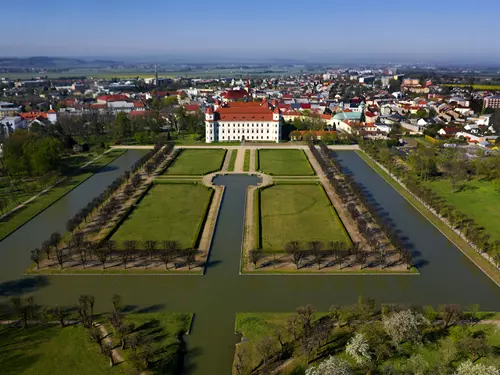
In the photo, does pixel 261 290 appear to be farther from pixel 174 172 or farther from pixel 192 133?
pixel 192 133

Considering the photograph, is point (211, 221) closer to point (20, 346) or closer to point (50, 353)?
point (50, 353)

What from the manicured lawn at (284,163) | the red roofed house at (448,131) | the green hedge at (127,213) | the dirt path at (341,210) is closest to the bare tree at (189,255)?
the green hedge at (127,213)

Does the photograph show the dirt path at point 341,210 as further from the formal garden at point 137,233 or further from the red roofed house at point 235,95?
the red roofed house at point 235,95

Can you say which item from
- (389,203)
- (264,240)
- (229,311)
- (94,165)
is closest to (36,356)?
(229,311)

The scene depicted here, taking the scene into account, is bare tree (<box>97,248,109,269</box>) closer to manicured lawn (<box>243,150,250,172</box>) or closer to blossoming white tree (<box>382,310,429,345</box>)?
blossoming white tree (<box>382,310,429,345</box>)

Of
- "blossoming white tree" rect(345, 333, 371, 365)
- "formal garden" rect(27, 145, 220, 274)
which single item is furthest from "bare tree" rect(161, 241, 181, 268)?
"blossoming white tree" rect(345, 333, 371, 365)
